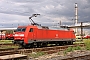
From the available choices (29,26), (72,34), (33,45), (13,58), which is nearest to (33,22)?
(29,26)

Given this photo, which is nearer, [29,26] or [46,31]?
[29,26]

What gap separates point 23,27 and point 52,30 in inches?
212

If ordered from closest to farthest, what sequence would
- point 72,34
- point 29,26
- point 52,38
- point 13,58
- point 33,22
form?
point 13,58
point 29,26
point 33,22
point 52,38
point 72,34

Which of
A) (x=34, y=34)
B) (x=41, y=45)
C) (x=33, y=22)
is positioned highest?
(x=33, y=22)

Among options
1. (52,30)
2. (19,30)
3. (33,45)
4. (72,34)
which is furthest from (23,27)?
(72,34)

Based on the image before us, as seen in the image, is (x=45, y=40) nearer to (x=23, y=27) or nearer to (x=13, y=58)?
(x=23, y=27)

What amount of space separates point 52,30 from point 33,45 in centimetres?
500

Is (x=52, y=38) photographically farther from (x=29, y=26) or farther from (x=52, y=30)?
(x=29, y=26)

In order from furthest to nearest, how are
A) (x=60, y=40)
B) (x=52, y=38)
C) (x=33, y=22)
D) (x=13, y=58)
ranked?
(x=60, y=40) < (x=52, y=38) < (x=33, y=22) < (x=13, y=58)

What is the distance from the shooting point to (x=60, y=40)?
28.4 meters

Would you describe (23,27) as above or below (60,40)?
above

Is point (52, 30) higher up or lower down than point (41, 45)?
higher up

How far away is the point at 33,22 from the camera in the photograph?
23844 mm

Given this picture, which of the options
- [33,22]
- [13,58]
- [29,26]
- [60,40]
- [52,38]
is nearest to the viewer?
[13,58]
